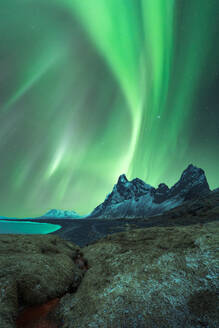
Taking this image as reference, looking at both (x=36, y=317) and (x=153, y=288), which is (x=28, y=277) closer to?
(x=36, y=317)

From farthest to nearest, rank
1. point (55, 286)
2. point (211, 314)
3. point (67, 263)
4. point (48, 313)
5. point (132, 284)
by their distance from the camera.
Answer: point (67, 263), point (55, 286), point (132, 284), point (48, 313), point (211, 314)

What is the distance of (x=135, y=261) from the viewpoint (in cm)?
1769

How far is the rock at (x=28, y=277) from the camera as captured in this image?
1214 centimetres

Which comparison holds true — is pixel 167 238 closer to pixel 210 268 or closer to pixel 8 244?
pixel 210 268

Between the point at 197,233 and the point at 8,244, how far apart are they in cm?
2685

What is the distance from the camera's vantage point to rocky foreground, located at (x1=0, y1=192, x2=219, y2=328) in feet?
36.9

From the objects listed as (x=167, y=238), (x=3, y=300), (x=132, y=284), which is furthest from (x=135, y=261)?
(x=3, y=300)

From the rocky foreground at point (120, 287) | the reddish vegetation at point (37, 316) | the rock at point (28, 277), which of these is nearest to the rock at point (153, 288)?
the rocky foreground at point (120, 287)

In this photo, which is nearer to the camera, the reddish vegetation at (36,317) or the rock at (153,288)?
the rock at (153,288)

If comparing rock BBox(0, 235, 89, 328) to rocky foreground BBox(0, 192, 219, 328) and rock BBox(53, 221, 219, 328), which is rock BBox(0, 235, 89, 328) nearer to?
rocky foreground BBox(0, 192, 219, 328)

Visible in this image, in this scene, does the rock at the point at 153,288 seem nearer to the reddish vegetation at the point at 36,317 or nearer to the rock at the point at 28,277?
the reddish vegetation at the point at 36,317

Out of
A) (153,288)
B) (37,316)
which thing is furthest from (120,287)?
(37,316)

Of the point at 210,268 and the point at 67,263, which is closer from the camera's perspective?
the point at 210,268

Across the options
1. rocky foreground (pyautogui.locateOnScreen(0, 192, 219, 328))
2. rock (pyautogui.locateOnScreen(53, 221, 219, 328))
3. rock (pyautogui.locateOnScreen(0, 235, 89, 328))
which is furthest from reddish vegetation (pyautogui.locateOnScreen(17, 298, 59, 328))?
rock (pyautogui.locateOnScreen(53, 221, 219, 328))
